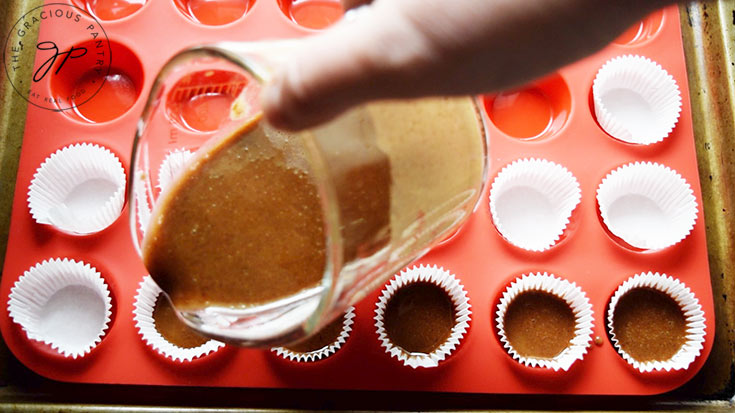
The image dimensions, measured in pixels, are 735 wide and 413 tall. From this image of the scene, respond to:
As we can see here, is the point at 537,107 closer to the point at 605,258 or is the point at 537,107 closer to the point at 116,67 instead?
the point at 605,258

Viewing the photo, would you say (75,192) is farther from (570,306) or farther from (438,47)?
(570,306)

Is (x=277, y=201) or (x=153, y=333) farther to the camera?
(x=153, y=333)

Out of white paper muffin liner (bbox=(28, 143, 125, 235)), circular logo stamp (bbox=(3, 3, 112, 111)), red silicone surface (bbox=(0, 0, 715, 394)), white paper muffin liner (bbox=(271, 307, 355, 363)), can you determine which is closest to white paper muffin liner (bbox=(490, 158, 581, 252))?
red silicone surface (bbox=(0, 0, 715, 394))

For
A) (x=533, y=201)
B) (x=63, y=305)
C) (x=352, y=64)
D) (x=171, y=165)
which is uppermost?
(x=352, y=64)

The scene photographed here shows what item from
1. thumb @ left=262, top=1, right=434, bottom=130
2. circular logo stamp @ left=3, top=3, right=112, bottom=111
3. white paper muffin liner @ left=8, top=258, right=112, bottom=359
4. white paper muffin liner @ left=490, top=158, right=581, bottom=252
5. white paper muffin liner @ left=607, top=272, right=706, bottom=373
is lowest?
white paper muffin liner @ left=8, top=258, right=112, bottom=359

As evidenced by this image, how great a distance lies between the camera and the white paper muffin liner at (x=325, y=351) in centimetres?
120

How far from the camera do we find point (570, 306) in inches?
50.4

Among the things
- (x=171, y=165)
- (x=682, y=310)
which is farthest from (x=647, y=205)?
(x=171, y=165)

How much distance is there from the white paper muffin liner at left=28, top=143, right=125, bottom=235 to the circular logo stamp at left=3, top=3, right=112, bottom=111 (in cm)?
16

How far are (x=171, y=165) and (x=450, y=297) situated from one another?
67cm

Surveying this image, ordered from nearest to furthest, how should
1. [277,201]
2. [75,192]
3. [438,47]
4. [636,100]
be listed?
1. [438,47]
2. [277,201]
3. [75,192]
4. [636,100]

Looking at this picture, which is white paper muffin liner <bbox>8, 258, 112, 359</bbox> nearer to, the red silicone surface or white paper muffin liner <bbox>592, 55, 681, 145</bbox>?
the red silicone surface

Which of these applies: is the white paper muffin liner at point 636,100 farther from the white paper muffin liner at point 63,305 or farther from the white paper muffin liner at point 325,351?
the white paper muffin liner at point 63,305

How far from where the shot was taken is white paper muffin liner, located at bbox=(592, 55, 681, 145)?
4.53 feet
